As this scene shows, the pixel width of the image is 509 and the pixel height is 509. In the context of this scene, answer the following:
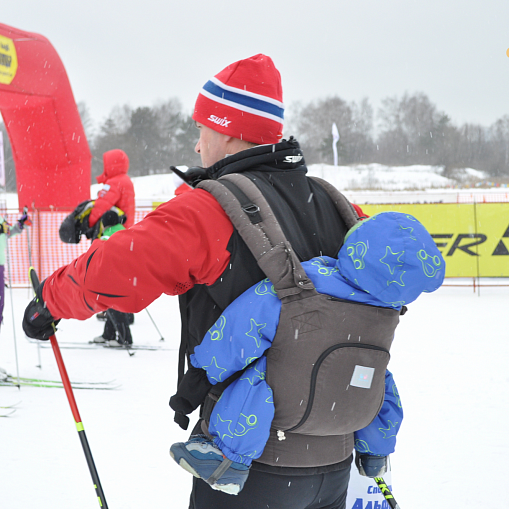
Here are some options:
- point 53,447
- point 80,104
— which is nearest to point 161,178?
point 80,104

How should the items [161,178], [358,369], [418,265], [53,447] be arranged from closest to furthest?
[418,265], [358,369], [53,447], [161,178]

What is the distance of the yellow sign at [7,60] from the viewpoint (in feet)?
29.8

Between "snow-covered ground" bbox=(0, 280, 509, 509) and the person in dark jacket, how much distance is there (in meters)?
1.77

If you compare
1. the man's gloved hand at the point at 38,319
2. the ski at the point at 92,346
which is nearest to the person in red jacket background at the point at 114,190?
the ski at the point at 92,346

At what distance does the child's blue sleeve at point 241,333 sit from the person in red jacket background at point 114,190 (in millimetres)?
5158

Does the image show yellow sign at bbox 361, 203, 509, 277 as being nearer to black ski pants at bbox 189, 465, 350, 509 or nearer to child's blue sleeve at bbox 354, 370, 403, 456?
child's blue sleeve at bbox 354, 370, 403, 456

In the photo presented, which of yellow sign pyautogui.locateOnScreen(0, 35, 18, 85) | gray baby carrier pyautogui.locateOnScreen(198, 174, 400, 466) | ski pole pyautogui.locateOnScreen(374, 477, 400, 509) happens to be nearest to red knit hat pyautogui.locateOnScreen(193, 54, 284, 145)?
gray baby carrier pyautogui.locateOnScreen(198, 174, 400, 466)

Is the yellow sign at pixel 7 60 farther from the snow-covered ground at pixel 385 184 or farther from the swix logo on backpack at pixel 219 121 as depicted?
the snow-covered ground at pixel 385 184

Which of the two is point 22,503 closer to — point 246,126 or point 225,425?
point 225,425

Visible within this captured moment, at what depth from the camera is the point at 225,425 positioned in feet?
3.86

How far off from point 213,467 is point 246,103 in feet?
3.09

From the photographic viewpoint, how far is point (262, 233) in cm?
117

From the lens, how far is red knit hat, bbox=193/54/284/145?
1400 mm

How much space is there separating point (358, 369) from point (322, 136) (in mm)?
47001
